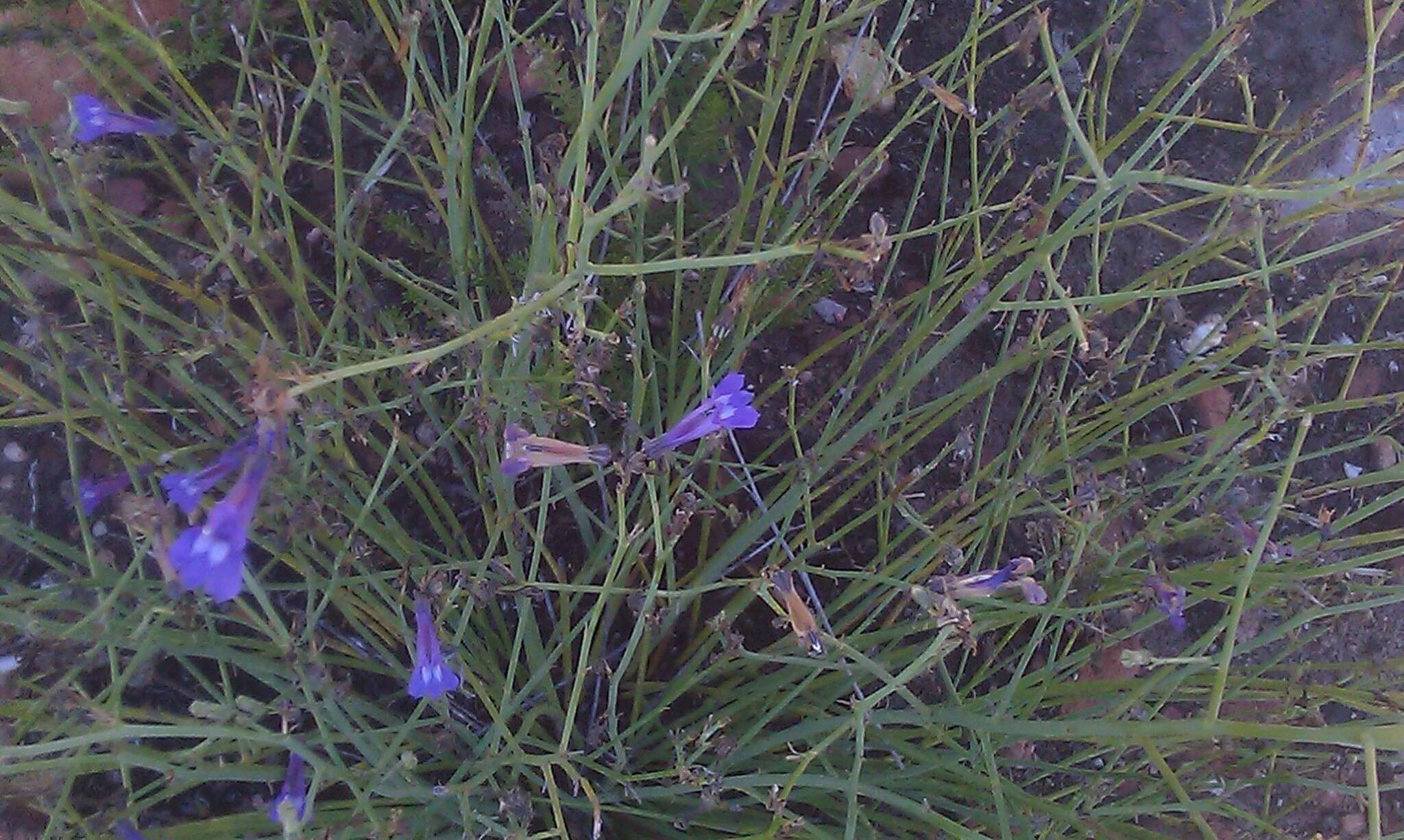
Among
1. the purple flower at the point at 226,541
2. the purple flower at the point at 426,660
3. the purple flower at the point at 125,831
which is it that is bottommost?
the purple flower at the point at 125,831

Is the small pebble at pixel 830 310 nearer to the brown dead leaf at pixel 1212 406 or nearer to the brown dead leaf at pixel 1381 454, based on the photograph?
the brown dead leaf at pixel 1212 406

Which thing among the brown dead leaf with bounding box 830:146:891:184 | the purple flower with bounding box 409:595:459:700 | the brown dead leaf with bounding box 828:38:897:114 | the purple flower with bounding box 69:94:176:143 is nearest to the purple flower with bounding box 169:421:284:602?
the purple flower with bounding box 409:595:459:700

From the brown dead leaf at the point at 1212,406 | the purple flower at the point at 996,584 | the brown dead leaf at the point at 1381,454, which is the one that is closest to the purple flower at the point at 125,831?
the purple flower at the point at 996,584

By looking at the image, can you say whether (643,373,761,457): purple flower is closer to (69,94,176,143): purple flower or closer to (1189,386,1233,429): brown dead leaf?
(69,94,176,143): purple flower

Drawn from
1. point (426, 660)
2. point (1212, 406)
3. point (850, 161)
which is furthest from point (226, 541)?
point (1212, 406)

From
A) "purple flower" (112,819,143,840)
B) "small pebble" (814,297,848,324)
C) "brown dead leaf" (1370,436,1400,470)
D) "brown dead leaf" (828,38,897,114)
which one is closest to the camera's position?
"purple flower" (112,819,143,840)

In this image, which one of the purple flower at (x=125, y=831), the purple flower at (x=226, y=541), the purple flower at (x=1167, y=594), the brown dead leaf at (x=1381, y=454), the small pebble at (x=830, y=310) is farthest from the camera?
the brown dead leaf at (x=1381, y=454)

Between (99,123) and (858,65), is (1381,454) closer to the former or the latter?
(858,65)

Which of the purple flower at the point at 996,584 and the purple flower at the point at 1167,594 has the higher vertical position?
the purple flower at the point at 996,584
